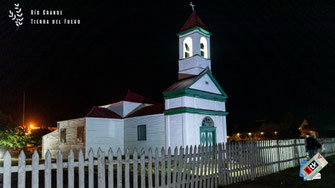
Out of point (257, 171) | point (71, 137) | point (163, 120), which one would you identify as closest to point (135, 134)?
point (163, 120)

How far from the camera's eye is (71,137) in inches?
1001

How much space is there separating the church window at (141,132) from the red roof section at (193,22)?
859 centimetres

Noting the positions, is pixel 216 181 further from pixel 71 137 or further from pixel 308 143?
pixel 71 137

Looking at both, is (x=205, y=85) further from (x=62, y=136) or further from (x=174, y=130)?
(x=62, y=136)

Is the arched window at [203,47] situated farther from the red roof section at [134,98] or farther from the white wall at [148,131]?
the red roof section at [134,98]

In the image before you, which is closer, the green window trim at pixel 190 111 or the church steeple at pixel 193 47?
the green window trim at pixel 190 111

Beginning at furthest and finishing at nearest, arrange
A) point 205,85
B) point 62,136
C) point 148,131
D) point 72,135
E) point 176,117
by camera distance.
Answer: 1. point 62,136
2. point 72,135
3. point 148,131
4. point 205,85
5. point 176,117

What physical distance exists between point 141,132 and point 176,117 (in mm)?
4801

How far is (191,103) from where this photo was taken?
64.4 ft

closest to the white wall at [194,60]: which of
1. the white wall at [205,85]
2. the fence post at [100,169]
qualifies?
the white wall at [205,85]

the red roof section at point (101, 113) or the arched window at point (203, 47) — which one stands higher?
the arched window at point (203, 47)

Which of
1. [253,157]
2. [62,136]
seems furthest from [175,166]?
[62,136]

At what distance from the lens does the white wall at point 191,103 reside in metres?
19.4

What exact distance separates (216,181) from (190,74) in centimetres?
1213
